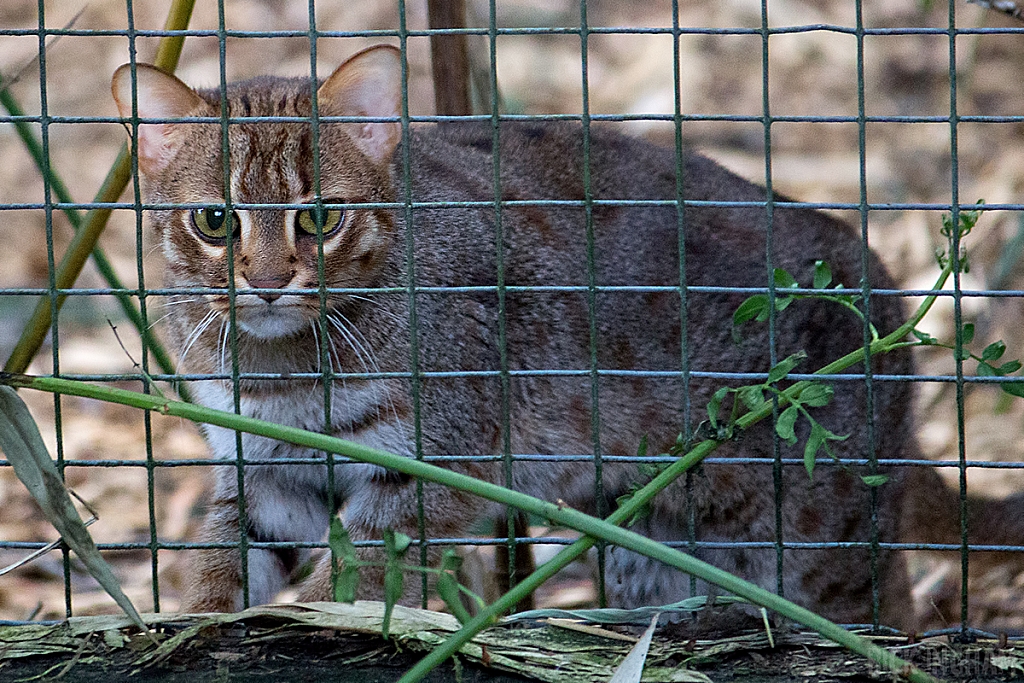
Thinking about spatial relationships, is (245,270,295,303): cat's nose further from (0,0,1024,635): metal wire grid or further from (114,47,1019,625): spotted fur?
(0,0,1024,635): metal wire grid

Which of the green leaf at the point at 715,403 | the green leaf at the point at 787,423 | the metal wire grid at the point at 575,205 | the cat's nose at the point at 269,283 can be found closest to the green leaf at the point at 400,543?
the metal wire grid at the point at 575,205

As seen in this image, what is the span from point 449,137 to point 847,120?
5.51 ft

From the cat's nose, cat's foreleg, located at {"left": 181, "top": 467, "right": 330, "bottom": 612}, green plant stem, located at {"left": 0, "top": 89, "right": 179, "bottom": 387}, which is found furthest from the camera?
cat's foreleg, located at {"left": 181, "top": 467, "right": 330, "bottom": 612}

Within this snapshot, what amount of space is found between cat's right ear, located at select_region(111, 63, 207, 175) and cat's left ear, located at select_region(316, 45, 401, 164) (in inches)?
13.1

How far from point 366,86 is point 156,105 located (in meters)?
0.53

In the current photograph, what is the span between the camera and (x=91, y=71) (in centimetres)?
800

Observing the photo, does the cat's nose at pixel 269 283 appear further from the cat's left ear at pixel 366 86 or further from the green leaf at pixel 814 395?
the green leaf at pixel 814 395

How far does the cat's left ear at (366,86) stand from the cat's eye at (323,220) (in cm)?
24

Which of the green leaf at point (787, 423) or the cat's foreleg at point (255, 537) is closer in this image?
the green leaf at point (787, 423)

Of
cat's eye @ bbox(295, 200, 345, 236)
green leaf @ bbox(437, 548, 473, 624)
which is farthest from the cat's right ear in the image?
green leaf @ bbox(437, 548, 473, 624)

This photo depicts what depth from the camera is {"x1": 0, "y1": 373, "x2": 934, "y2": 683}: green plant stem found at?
2234mm

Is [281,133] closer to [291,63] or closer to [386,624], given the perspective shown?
[386,624]

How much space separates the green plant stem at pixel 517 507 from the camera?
2.23 metres

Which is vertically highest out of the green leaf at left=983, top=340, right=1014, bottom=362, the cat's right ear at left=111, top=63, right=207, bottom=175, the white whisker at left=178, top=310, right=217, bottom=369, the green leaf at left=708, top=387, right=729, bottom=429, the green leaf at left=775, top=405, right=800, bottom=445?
the cat's right ear at left=111, top=63, right=207, bottom=175
